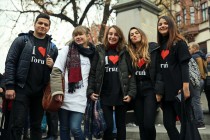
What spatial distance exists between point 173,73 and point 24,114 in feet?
7.16

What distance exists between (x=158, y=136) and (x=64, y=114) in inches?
88.5

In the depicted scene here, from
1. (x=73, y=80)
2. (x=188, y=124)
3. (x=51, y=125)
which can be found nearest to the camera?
(x=188, y=124)

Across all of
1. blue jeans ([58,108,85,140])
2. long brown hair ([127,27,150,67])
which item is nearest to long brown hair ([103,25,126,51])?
long brown hair ([127,27,150,67])

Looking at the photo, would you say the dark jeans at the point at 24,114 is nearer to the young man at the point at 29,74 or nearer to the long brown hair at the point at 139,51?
the young man at the point at 29,74

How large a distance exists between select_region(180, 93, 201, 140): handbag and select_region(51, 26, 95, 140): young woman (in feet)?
4.53

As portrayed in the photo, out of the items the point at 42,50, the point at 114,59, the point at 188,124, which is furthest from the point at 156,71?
the point at 42,50

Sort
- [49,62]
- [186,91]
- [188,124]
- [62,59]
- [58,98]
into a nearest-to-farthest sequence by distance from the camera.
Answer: [188,124] < [186,91] < [58,98] < [62,59] < [49,62]

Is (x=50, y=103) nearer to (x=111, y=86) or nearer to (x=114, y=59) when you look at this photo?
(x=111, y=86)

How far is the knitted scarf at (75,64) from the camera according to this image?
4.31 meters

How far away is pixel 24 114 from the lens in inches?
166

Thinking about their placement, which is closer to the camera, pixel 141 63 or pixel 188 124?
pixel 188 124

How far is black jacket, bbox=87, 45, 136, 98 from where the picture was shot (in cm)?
438

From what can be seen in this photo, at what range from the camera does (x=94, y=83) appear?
4.43m

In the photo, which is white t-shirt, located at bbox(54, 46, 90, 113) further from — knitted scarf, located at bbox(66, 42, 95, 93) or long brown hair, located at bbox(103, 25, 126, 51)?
long brown hair, located at bbox(103, 25, 126, 51)
